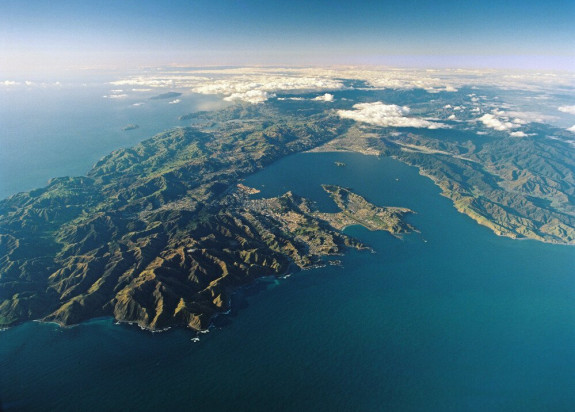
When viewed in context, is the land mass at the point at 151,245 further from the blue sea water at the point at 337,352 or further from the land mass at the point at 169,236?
the blue sea water at the point at 337,352

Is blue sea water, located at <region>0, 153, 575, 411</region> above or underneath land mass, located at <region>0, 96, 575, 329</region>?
underneath

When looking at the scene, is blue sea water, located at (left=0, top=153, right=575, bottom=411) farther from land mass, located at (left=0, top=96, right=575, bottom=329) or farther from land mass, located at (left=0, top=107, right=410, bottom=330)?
land mass, located at (left=0, top=96, right=575, bottom=329)

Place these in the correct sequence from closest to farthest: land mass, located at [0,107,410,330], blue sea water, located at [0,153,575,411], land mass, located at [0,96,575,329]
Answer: blue sea water, located at [0,153,575,411] < land mass, located at [0,107,410,330] < land mass, located at [0,96,575,329]

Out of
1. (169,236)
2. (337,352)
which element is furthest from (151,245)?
(337,352)

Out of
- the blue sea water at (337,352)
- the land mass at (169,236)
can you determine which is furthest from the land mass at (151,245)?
the blue sea water at (337,352)

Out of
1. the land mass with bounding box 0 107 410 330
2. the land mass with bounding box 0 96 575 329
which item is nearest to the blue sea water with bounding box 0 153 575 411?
the land mass with bounding box 0 107 410 330

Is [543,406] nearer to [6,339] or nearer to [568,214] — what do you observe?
[6,339]
